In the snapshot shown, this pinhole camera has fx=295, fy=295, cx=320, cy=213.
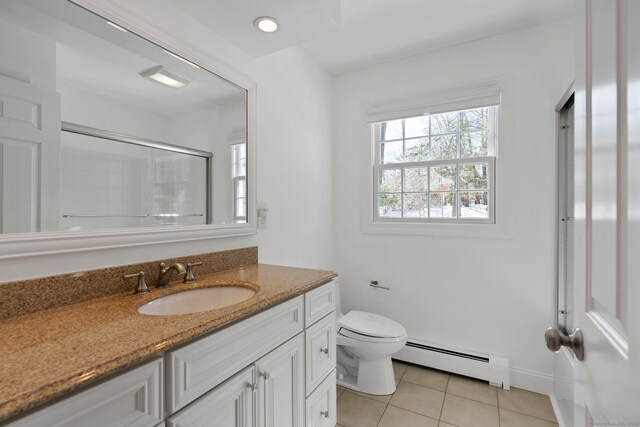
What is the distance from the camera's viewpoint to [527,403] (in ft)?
6.15

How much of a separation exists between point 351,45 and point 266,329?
212 centimetres

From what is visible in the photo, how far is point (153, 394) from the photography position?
71 cm

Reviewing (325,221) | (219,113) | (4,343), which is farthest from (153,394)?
(325,221)

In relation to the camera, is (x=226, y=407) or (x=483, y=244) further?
(x=483, y=244)

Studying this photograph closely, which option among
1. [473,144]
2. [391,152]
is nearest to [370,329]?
[391,152]

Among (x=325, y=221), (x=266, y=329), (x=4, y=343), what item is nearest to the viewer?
(x=4, y=343)

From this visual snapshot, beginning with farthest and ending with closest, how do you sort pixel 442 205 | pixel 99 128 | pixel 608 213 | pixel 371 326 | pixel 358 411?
pixel 442 205 < pixel 371 326 < pixel 358 411 < pixel 99 128 < pixel 608 213

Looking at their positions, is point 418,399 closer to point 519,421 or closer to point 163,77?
point 519,421

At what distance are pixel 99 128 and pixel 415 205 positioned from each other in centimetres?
215

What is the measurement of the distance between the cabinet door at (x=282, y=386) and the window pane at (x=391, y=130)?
1925 millimetres

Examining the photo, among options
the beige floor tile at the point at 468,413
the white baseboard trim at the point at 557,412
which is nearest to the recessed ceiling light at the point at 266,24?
the beige floor tile at the point at 468,413

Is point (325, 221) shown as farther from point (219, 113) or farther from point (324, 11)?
point (324, 11)

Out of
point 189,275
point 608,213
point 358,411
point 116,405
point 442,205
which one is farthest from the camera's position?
point 442,205

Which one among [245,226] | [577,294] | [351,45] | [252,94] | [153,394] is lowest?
[153,394]
